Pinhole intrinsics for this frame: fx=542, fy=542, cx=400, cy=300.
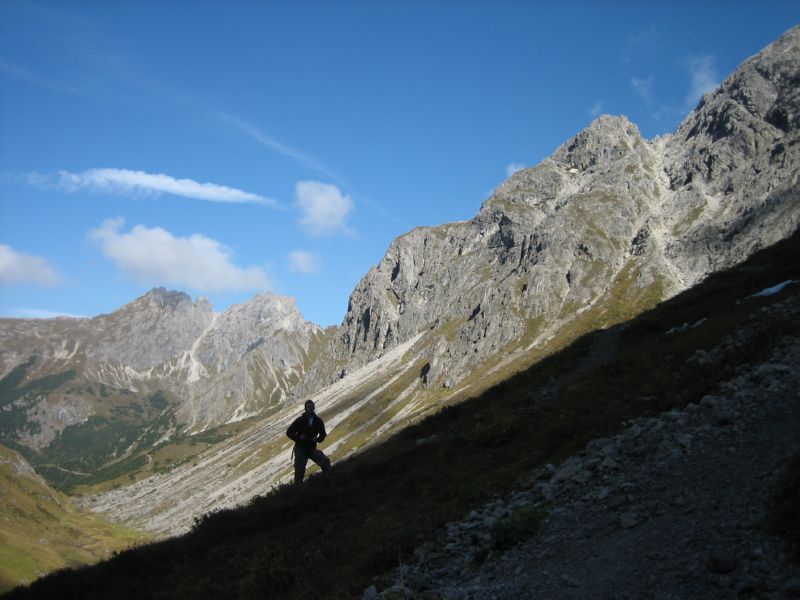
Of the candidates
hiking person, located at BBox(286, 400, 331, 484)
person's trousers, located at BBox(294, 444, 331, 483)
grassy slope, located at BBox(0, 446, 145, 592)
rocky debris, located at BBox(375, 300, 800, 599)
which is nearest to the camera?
rocky debris, located at BBox(375, 300, 800, 599)

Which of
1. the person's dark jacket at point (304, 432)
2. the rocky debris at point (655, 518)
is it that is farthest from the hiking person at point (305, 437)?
the rocky debris at point (655, 518)

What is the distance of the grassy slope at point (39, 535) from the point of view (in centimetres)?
6994

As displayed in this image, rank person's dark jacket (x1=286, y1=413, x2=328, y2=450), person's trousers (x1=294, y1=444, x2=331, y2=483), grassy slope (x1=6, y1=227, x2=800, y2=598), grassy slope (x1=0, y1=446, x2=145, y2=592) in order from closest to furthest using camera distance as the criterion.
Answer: grassy slope (x1=6, y1=227, x2=800, y2=598)
person's trousers (x1=294, y1=444, x2=331, y2=483)
person's dark jacket (x1=286, y1=413, x2=328, y2=450)
grassy slope (x1=0, y1=446, x2=145, y2=592)

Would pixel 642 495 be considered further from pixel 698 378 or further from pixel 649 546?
pixel 698 378

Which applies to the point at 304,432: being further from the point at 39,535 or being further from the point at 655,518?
the point at 39,535

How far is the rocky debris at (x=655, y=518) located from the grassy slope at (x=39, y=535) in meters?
60.0

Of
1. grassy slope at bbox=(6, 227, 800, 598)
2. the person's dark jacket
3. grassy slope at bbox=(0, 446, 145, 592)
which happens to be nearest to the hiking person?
the person's dark jacket

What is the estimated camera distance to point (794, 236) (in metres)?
47.2

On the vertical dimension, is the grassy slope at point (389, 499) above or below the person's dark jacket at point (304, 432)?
below

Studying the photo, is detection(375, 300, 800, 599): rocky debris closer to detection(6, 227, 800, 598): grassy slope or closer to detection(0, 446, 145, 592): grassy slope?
detection(6, 227, 800, 598): grassy slope

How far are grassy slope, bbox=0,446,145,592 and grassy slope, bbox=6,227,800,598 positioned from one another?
160 feet

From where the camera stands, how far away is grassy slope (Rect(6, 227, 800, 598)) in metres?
14.1

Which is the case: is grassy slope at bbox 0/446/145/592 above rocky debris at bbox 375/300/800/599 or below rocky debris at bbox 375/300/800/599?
above

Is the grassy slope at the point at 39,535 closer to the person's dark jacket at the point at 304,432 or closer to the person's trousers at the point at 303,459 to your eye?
the person's trousers at the point at 303,459
